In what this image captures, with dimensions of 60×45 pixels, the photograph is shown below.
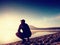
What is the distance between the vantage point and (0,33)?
369 centimetres

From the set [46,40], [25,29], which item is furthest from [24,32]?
[46,40]

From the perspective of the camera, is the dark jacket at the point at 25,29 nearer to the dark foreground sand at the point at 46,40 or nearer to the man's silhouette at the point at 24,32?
the man's silhouette at the point at 24,32

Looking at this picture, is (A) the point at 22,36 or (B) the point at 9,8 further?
(B) the point at 9,8

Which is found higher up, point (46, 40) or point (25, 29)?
point (25, 29)

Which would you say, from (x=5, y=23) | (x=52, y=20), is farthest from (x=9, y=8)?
(x=52, y=20)

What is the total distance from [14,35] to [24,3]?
83 cm

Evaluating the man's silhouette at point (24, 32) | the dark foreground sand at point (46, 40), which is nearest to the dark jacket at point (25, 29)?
the man's silhouette at point (24, 32)

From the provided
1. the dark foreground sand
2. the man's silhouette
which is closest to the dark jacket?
the man's silhouette

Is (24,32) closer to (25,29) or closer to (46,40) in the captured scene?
(25,29)

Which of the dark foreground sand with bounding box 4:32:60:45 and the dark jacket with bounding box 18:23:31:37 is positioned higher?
the dark jacket with bounding box 18:23:31:37

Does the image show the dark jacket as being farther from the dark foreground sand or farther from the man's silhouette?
the dark foreground sand

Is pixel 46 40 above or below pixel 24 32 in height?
below

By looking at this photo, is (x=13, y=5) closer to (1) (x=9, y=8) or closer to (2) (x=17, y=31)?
(1) (x=9, y=8)

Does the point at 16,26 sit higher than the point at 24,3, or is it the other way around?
the point at 24,3
